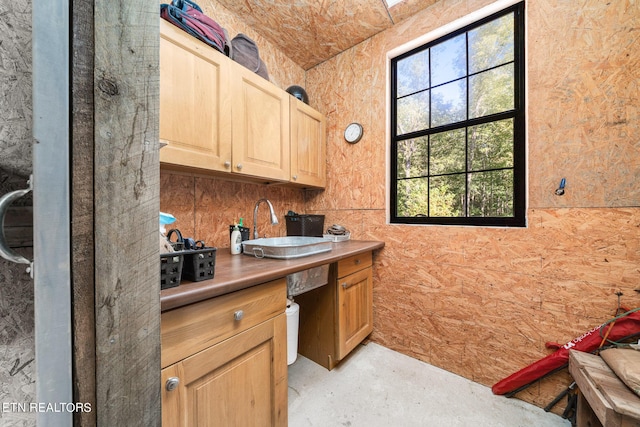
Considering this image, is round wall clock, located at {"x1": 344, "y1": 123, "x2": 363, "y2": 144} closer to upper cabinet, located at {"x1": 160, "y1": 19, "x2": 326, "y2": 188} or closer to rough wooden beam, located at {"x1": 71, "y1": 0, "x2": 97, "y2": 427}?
upper cabinet, located at {"x1": 160, "y1": 19, "x2": 326, "y2": 188}

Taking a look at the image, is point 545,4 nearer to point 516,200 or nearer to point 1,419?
point 516,200

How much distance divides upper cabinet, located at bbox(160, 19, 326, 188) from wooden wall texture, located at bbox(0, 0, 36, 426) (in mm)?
620

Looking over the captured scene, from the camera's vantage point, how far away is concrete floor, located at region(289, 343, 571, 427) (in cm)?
122

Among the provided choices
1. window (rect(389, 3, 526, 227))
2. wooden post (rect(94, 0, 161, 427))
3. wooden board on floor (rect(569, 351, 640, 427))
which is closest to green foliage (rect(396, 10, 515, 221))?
window (rect(389, 3, 526, 227))

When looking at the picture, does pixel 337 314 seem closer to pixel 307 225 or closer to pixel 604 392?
pixel 307 225

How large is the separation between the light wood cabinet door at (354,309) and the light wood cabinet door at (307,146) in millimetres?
886

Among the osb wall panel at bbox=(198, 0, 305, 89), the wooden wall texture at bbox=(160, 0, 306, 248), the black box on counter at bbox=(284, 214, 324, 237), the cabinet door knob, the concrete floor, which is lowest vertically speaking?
the concrete floor

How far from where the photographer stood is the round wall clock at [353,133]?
2.00m

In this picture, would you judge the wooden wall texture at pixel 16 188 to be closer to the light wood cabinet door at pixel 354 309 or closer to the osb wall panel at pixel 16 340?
the osb wall panel at pixel 16 340

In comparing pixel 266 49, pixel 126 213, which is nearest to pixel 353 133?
pixel 266 49

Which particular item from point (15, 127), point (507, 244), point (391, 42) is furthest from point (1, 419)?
point (391, 42)

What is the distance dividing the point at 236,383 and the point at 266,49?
2.36m

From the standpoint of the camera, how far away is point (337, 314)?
59.4 inches

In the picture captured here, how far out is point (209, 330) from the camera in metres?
0.78
